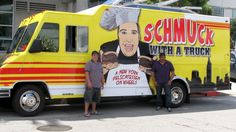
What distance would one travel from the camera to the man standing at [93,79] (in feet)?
36.2

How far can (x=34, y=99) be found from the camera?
10.9 meters

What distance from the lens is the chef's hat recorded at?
38.8 ft

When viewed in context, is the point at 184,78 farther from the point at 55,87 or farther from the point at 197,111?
the point at 55,87

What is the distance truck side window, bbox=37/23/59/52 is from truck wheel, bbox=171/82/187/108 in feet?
13.0

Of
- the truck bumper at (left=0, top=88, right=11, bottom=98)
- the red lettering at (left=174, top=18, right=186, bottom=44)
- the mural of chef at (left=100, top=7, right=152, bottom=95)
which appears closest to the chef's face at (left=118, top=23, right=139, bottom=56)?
the mural of chef at (left=100, top=7, right=152, bottom=95)

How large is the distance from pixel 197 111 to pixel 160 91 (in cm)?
120

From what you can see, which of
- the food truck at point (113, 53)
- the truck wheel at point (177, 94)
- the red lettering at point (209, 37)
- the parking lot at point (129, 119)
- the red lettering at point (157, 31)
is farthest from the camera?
the red lettering at point (209, 37)

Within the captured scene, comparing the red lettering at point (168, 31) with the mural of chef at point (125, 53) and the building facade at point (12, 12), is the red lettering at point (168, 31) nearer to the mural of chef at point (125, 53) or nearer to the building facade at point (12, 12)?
the mural of chef at point (125, 53)

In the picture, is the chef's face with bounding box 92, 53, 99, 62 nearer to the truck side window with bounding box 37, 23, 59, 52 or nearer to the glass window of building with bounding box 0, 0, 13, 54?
the truck side window with bounding box 37, 23, 59, 52

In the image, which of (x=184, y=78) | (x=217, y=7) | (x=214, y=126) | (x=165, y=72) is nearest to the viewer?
(x=214, y=126)

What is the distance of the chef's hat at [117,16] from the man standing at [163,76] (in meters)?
1.34

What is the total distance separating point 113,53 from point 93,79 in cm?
117

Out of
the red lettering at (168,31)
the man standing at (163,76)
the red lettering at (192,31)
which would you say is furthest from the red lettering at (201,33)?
the man standing at (163,76)

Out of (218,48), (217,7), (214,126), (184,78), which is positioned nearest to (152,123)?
(214,126)
